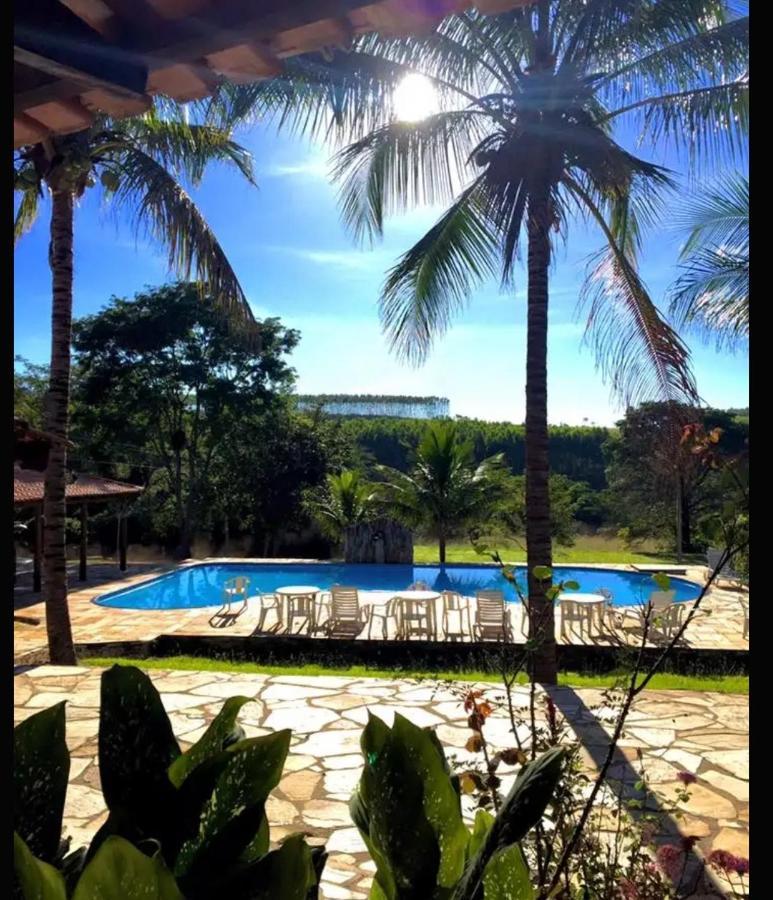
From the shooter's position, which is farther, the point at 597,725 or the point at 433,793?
the point at 597,725

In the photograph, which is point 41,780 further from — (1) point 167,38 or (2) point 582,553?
(2) point 582,553

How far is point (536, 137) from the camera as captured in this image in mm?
5711

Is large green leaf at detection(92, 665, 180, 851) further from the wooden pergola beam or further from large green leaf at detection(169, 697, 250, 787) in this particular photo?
the wooden pergola beam

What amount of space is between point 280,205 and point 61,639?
6.59 meters

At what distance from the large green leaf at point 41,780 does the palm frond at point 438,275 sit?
5.93m

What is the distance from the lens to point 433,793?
0.92 meters

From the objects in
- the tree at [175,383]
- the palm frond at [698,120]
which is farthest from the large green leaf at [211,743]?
the tree at [175,383]

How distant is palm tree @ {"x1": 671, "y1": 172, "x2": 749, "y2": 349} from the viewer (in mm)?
10203

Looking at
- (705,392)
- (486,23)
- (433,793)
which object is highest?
(486,23)
